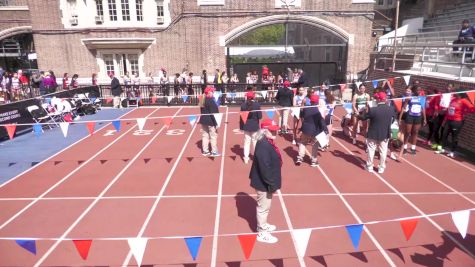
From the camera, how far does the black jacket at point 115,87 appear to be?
17.6 metres

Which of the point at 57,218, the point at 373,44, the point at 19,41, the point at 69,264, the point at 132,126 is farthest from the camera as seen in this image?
the point at 19,41

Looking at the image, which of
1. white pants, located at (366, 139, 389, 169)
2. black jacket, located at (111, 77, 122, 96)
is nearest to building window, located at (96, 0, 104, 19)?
black jacket, located at (111, 77, 122, 96)

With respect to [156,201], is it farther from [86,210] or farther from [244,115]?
[244,115]

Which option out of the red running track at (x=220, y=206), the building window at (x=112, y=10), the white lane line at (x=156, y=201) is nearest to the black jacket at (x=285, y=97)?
the red running track at (x=220, y=206)

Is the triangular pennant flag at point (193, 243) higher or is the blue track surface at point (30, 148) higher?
the triangular pennant flag at point (193, 243)

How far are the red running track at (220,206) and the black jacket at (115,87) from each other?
26.4ft

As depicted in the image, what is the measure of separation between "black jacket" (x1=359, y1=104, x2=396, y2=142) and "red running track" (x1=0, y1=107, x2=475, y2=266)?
107 cm

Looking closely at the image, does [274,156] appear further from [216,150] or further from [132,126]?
[132,126]

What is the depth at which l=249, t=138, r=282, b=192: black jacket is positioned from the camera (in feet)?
16.5

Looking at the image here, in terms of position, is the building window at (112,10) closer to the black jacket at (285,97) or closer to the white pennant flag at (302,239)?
the black jacket at (285,97)

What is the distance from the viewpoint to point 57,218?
6.33 meters

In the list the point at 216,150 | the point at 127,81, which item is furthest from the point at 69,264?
the point at 127,81

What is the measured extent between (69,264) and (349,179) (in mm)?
6024

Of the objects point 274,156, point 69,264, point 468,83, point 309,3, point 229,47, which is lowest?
point 69,264
